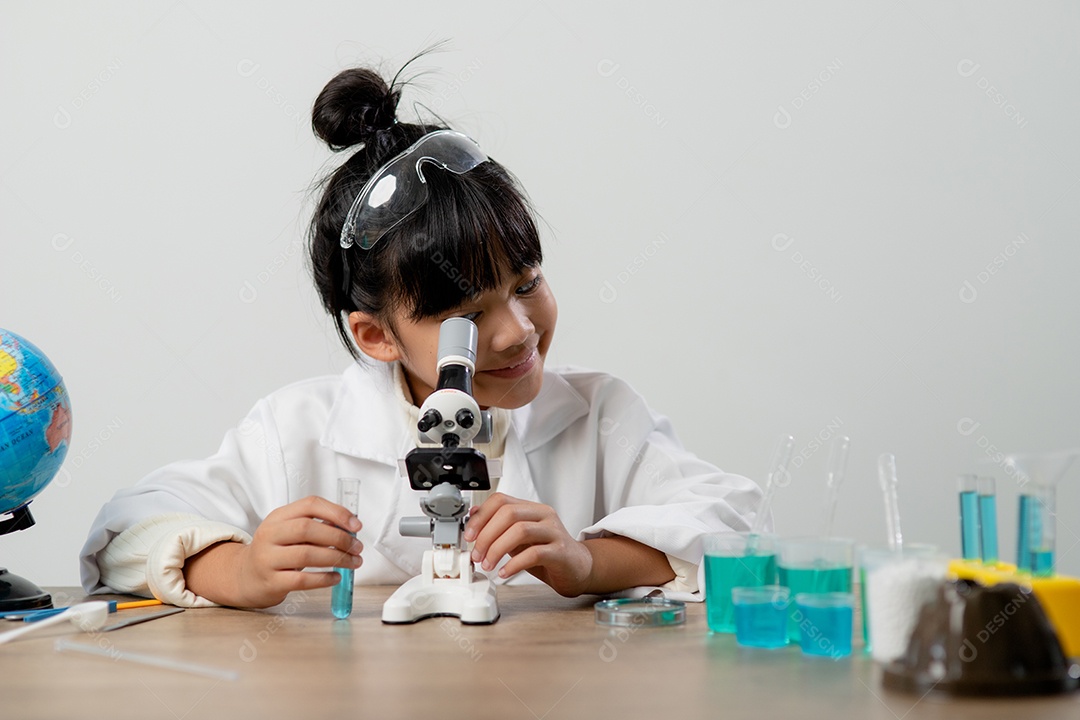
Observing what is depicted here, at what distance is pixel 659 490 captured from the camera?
55.5 inches

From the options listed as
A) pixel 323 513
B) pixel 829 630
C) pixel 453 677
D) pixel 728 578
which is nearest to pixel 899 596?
pixel 829 630

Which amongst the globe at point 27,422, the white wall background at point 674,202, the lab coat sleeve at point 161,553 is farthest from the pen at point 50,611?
the white wall background at point 674,202

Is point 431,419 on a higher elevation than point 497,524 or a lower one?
higher

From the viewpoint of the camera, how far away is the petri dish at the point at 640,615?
0.99 meters

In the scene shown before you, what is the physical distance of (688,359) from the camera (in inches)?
91.0

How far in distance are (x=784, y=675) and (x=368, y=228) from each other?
0.80 m

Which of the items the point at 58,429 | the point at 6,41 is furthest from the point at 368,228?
the point at 6,41

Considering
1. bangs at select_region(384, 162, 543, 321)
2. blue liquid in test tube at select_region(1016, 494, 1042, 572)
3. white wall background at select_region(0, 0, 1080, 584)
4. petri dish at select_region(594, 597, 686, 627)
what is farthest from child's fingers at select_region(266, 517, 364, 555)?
white wall background at select_region(0, 0, 1080, 584)

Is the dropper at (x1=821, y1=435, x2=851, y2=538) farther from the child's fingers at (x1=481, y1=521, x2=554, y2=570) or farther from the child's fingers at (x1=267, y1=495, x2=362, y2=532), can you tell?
the child's fingers at (x1=267, y1=495, x2=362, y2=532)

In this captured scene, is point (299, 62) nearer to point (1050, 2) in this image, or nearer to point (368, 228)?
point (368, 228)

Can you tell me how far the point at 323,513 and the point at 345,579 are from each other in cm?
7

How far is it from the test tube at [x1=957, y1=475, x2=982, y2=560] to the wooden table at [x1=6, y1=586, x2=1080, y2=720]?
0.42 feet

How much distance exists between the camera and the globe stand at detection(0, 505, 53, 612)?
1.18 meters

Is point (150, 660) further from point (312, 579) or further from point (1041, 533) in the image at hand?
point (1041, 533)
